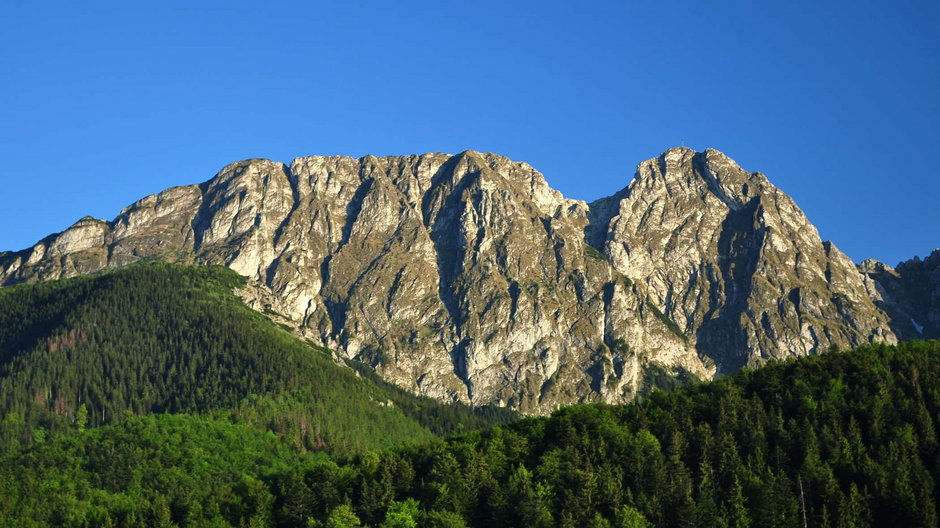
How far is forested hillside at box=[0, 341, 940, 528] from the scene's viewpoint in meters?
158

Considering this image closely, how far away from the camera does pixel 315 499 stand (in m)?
175

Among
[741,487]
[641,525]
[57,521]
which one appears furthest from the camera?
[57,521]

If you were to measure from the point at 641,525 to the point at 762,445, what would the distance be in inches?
1360

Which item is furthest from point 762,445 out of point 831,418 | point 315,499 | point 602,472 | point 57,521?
point 57,521

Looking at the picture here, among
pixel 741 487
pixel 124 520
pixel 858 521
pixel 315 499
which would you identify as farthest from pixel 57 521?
pixel 858 521

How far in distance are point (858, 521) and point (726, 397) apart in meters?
45.4

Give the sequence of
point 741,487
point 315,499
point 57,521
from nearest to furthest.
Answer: point 741,487 < point 315,499 < point 57,521

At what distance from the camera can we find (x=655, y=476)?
16712 cm

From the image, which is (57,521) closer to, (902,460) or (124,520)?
(124,520)

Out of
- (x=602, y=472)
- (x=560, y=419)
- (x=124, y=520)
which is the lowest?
(x=124, y=520)

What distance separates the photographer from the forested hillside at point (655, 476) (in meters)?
158

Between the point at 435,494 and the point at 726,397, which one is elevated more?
the point at 726,397

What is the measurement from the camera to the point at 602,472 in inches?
6727

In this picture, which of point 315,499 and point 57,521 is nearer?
point 315,499
